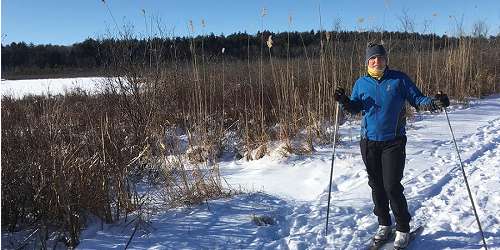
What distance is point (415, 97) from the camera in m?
3.63

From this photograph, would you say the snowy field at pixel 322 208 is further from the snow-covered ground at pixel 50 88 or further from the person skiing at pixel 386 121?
the snow-covered ground at pixel 50 88

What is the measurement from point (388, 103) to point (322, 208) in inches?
52.6

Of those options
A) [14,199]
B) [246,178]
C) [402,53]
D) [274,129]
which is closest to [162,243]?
[14,199]

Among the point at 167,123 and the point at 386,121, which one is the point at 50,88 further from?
the point at 386,121

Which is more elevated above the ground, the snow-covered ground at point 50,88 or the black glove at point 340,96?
the black glove at point 340,96

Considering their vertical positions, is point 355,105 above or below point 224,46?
below

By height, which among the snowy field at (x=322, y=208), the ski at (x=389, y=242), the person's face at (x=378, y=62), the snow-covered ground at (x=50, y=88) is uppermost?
the person's face at (x=378, y=62)

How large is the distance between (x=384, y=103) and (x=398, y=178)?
22.3 inches

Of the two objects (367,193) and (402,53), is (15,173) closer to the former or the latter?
(367,193)

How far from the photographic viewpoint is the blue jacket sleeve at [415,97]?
3.57 metres

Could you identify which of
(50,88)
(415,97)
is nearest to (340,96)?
(415,97)

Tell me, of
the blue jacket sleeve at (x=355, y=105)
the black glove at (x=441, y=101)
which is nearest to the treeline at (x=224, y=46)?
the blue jacket sleeve at (x=355, y=105)

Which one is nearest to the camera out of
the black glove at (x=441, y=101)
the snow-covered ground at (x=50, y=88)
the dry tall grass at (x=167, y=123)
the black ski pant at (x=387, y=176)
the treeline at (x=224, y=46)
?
the black glove at (x=441, y=101)

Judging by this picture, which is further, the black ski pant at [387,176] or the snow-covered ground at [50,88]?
the snow-covered ground at [50,88]
